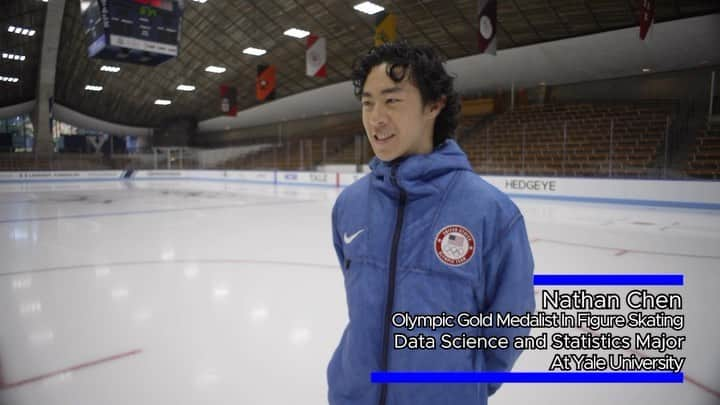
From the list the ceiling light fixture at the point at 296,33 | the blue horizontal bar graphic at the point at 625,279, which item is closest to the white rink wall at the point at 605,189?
the ceiling light fixture at the point at 296,33

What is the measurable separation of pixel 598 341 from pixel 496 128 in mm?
14688

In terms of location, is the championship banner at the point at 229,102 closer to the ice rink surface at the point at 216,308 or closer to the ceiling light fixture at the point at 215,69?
the ceiling light fixture at the point at 215,69

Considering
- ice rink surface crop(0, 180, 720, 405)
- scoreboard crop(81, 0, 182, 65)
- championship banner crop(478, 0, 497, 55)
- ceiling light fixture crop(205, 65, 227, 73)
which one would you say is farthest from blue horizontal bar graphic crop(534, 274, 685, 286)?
ceiling light fixture crop(205, 65, 227, 73)

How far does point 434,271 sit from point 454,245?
66 mm

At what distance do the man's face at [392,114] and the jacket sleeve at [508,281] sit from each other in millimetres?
279

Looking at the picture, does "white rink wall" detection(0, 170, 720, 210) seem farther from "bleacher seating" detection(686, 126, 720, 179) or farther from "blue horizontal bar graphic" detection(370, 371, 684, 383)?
"blue horizontal bar graphic" detection(370, 371, 684, 383)

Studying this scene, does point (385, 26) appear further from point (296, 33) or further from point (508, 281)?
point (508, 281)

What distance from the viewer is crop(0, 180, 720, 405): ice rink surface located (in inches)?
71.9

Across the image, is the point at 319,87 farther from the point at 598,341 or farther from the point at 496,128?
the point at 598,341

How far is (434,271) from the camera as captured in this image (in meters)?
0.83

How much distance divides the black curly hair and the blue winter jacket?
0.11 m

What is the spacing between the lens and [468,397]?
85 cm

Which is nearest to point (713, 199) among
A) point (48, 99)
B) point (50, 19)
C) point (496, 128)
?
point (496, 128)

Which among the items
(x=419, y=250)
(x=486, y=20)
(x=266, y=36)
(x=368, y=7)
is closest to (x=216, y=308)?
(x=419, y=250)
